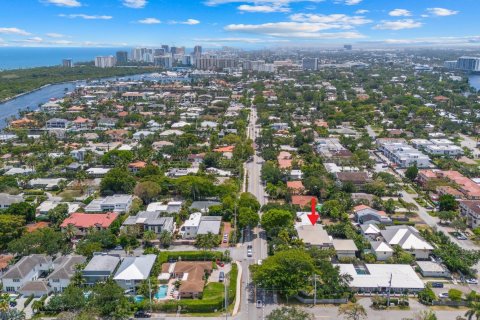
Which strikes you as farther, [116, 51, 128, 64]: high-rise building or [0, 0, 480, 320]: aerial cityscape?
[116, 51, 128, 64]: high-rise building

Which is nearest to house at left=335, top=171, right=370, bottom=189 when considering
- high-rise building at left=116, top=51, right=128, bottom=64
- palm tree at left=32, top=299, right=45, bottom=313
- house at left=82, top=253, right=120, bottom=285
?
house at left=82, top=253, right=120, bottom=285

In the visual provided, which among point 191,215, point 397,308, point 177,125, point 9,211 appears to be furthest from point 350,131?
point 9,211

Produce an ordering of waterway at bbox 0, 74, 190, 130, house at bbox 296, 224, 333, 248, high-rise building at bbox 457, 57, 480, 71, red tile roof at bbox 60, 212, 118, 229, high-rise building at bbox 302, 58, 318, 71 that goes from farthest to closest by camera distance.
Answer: high-rise building at bbox 302, 58, 318, 71, high-rise building at bbox 457, 57, 480, 71, waterway at bbox 0, 74, 190, 130, red tile roof at bbox 60, 212, 118, 229, house at bbox 296, 224, 333, 248

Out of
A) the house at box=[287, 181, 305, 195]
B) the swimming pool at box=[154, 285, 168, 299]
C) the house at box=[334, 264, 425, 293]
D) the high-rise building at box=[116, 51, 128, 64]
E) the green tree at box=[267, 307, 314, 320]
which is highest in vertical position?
the high-rise building at box=[116, 51, 128, 64]

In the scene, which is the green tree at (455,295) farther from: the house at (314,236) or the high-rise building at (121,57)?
the high-rise building at (121,57)

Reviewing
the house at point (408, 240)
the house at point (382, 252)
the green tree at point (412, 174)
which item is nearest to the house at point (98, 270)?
the house at point (382, 252)

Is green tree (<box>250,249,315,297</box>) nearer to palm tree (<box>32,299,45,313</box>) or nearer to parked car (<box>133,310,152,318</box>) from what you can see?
parked car (<box>133,310,152,318</box>)
